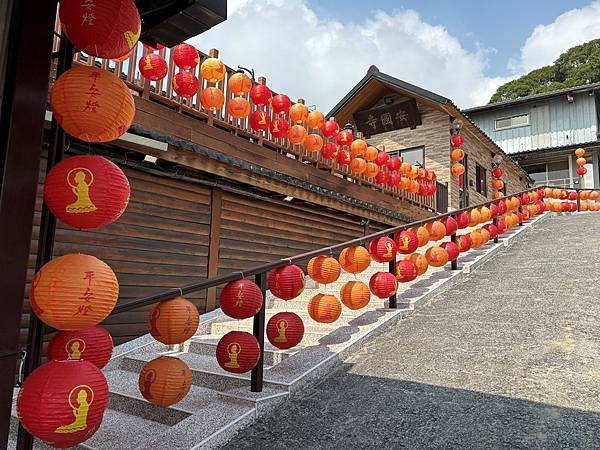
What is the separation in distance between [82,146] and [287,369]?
3940mm

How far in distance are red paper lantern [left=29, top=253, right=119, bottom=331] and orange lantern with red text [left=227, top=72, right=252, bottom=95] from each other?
19.4 feet

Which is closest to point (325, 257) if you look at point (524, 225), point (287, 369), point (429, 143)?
point (287, 369)

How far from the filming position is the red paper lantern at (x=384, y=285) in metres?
6.09

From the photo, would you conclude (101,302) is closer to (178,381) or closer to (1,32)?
(178,381)

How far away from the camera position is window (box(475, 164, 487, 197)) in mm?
17969

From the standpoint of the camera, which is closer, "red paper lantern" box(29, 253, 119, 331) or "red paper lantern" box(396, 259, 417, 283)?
"red paper lantern" box(29, 253, 119, 331)

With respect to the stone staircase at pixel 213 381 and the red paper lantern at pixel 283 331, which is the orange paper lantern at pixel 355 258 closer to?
the stone staircase at pixel 213 381

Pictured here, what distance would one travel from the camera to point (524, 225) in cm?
1309

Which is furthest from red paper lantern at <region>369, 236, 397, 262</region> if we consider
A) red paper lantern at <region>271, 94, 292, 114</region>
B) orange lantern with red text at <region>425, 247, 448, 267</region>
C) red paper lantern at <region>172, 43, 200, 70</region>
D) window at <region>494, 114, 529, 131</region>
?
window at <region>494, 114, 529, 131</region>

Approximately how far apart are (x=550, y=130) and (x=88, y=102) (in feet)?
82.0

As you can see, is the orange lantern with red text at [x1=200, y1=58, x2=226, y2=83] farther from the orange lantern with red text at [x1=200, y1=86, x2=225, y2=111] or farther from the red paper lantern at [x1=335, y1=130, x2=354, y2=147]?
the red paper lantern at [x1=335, y1=130, x2=354, y2=147]

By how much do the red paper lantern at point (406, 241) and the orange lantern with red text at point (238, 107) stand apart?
3562 mm

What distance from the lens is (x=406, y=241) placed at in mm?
6773

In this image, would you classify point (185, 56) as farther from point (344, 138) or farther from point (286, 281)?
point (344, 138)
